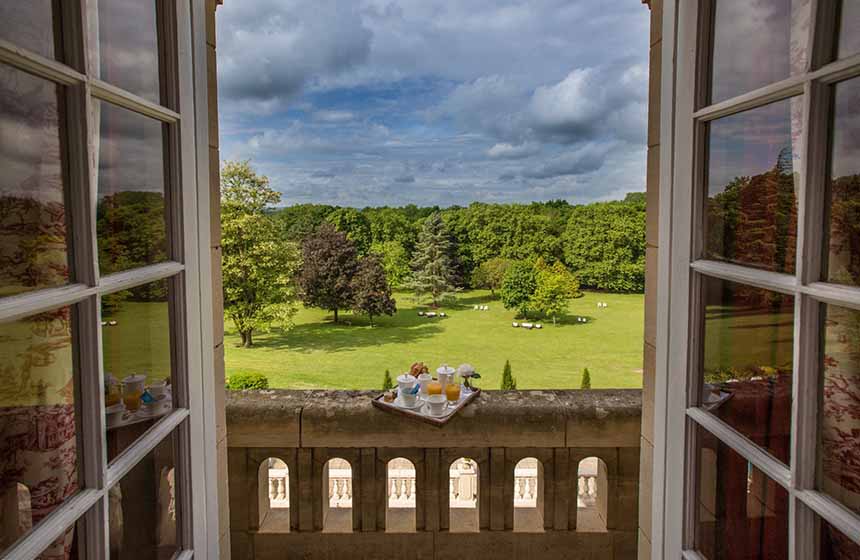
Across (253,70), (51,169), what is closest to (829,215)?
(51,169)

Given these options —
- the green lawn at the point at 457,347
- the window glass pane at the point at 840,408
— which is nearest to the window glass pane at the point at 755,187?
the window glass pane at the point at 840,408

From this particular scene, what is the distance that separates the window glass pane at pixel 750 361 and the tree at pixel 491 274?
86.0ft

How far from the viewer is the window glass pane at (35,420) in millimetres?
611

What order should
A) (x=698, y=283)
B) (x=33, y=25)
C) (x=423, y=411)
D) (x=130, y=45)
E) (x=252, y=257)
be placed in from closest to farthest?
(x=33, y=25) < (x=130, y=45) < (x=698, y=283) < (x=423, y=411) < (x=252, y=257)

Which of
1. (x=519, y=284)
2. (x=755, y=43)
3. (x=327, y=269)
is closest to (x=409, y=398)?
(x=755, y=43)

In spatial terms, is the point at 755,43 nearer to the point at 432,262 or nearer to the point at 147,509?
the point at 147,509

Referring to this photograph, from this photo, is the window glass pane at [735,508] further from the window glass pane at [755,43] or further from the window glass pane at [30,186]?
the window glass pane at [30,186]

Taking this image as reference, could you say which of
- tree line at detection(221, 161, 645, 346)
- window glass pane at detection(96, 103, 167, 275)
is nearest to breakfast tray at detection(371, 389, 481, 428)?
window glass pane at detection(96, 103, 167, 275)

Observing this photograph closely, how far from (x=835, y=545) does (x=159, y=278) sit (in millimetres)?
1087

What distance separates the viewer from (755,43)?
0.88m

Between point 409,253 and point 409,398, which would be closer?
point 409,398

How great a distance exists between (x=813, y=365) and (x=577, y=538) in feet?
5.24

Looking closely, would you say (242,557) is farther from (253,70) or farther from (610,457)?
(253,70)

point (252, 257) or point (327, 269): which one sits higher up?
point (252, 257)
